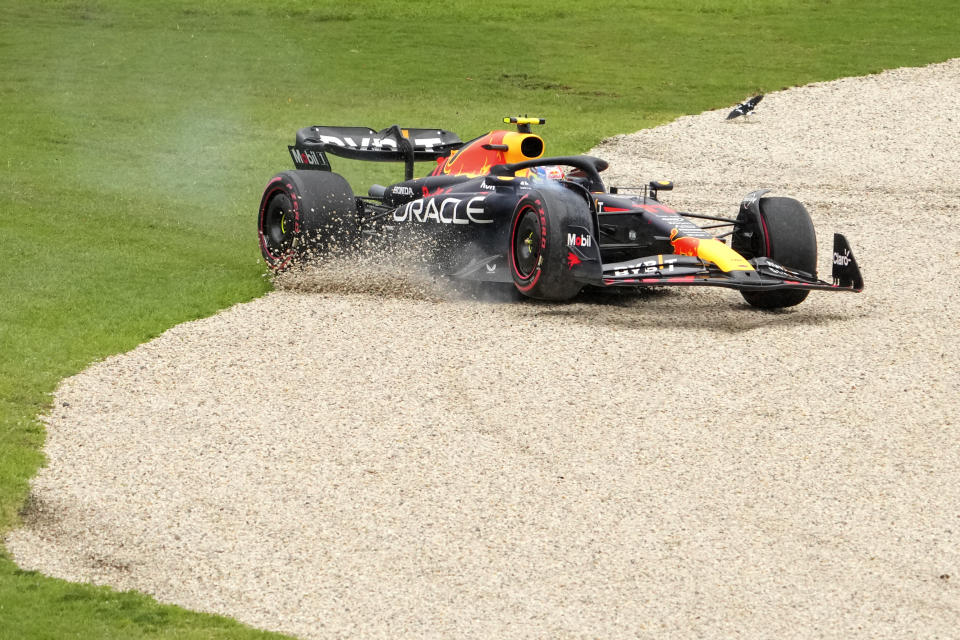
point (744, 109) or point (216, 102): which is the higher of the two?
point (744, 109)

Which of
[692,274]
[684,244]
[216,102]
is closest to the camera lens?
[692,274]

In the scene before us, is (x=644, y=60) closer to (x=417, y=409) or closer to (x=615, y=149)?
(x=615, y=149)

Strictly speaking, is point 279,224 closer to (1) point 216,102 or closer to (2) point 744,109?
(2) point 744,109

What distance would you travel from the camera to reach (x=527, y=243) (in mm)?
11547

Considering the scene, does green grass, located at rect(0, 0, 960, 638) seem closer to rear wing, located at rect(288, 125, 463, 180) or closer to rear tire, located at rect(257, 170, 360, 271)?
rear tire, located at rect(257, 170, 360, 271)

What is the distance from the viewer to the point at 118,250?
46.9ft

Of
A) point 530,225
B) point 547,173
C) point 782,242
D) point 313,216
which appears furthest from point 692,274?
point 313,216

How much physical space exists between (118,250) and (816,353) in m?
8.10

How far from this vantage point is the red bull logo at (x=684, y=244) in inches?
438

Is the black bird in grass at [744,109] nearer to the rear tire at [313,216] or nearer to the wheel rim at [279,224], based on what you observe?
the rear tire at [313,216]

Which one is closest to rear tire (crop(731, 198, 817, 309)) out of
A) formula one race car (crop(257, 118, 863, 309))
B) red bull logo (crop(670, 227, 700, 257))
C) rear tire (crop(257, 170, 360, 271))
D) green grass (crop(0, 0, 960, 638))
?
formula one race car (crop(257, 118, 863, 309))

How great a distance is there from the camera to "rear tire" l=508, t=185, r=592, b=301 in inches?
433

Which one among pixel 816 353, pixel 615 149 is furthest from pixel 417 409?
pixel 615 149

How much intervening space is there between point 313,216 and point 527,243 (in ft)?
9.05
